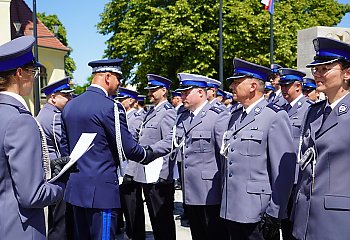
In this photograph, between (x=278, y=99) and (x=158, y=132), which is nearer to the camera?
(x=158, y=132)

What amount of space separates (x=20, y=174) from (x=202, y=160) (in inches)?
109

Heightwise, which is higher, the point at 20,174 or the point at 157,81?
the point at 157,81

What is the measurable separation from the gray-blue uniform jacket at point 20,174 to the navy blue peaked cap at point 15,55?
0.62 feet

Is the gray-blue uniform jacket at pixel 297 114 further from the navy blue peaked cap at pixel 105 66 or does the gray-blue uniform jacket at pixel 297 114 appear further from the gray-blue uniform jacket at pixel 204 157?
the navy blue peaked cap at pixel 105 66

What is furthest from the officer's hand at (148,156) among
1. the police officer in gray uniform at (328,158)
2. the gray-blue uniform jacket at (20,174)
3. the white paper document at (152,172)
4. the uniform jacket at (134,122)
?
the uniform jacket at (134,122)

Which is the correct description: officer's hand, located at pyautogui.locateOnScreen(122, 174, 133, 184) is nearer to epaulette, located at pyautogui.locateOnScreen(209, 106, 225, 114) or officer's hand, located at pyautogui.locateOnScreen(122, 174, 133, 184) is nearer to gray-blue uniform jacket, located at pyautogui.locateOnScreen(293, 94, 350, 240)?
epaulette, located at pyautogui.locateOnScreen(209, 106, 225, 114)

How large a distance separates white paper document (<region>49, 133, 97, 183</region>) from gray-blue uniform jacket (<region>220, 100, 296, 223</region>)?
1238 mm

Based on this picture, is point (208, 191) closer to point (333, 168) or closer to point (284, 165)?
point (284, 165)

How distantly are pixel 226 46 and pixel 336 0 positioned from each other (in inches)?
573

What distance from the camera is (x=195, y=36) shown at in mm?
25594

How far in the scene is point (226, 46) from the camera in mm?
26250

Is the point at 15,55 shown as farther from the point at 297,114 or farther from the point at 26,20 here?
the point at 26,20

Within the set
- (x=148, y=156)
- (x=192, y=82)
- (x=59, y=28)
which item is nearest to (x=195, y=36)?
(x=192, y=82)

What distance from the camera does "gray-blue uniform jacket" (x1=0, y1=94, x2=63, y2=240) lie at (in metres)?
2.66
